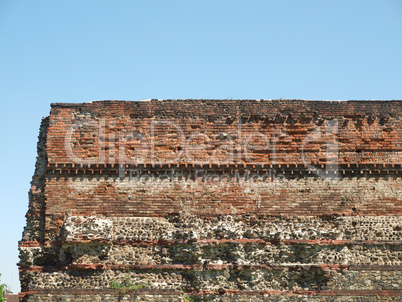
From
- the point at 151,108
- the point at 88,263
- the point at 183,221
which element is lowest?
the point at 88,263

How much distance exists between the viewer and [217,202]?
14.1m

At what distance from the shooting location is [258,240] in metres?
13.6

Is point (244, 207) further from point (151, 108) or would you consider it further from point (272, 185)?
point (151, 108)

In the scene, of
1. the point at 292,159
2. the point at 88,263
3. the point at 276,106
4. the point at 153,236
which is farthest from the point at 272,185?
the point at 88,263

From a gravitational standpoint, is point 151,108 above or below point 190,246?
above

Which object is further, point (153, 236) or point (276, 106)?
point (276, 106)

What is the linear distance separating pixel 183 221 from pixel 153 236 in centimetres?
80

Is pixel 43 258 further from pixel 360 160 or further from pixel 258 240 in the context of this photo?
pixel 360 160

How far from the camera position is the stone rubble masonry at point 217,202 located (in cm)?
1341

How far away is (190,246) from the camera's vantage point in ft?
44.7

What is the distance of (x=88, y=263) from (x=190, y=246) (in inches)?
94.0

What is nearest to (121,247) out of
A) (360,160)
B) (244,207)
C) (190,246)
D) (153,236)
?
(153,236)

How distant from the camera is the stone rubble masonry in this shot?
1341 cm

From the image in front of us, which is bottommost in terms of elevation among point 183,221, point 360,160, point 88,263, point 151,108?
point 88,263
